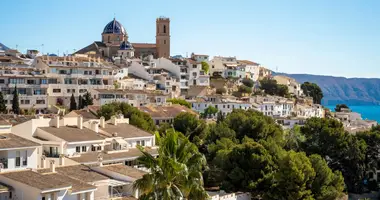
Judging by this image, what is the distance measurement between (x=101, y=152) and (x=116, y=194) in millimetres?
7319

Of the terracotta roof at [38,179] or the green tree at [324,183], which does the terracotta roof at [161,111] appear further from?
the terracotta roof at [38,179]

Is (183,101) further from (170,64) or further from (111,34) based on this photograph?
(111,34)

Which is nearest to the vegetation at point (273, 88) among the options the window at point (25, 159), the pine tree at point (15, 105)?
the pine tree at point (15, 105)

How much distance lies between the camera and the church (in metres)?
122

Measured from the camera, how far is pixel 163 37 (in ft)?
440

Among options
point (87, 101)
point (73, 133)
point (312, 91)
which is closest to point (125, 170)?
point (73, 133)

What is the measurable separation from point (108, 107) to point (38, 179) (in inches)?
1398

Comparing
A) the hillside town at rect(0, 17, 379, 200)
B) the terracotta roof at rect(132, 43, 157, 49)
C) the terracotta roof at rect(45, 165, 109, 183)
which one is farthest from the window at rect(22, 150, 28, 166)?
the terracotta roof at rect(132, 43, 157, 49)

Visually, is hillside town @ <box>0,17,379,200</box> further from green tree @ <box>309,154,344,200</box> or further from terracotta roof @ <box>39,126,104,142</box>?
green tree @ <box>309,154,344,200</box>

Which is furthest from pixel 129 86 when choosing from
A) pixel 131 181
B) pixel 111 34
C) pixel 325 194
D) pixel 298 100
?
pixel 131 181

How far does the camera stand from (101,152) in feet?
137

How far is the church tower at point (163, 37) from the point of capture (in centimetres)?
13275

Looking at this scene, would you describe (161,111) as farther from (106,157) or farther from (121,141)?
(106,157)

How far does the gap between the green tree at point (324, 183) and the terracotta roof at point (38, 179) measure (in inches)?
909
